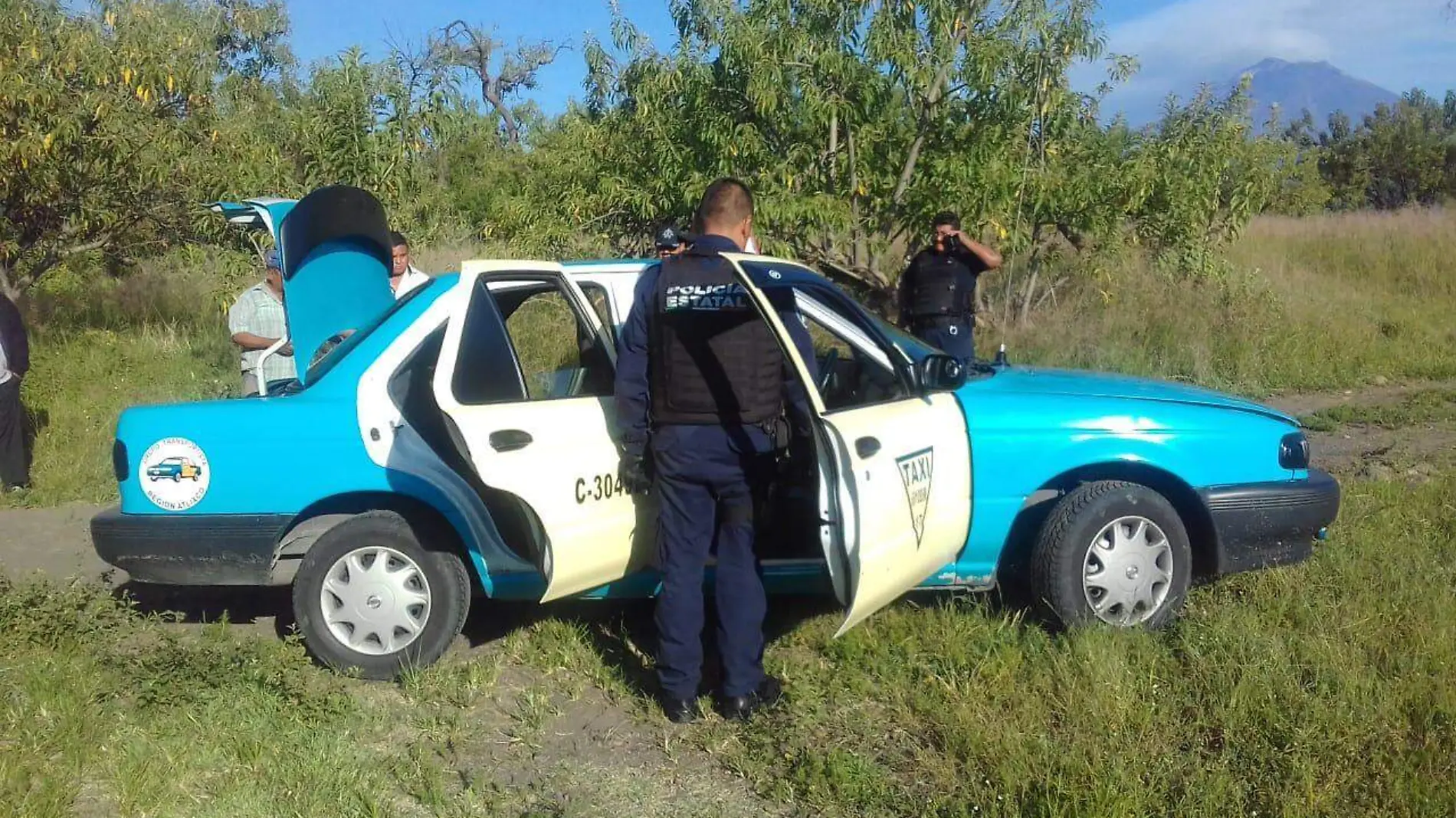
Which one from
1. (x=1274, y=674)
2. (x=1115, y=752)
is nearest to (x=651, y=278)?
(x=1115, y=752)

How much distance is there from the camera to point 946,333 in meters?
7.77

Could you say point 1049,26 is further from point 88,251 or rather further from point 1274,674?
point 88,251

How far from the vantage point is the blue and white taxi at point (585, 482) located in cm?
428

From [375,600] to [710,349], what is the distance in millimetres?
1702

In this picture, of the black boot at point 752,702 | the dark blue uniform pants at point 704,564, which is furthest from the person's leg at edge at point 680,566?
the black boot at point 752,702

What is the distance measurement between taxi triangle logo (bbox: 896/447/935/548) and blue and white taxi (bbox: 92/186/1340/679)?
0.15 feet

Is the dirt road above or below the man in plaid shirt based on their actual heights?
below

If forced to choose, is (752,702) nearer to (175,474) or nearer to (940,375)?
(940,375)

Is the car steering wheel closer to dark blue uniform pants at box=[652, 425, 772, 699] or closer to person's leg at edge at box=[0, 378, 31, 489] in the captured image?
dark blue uniform pants at box=[652, 425, 772, 699]

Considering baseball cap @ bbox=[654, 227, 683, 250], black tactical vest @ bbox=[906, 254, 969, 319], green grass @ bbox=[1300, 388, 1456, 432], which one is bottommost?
green grass @ bbox=[1300, 388, 1456, 432]

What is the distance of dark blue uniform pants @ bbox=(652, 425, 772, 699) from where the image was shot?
3922mm

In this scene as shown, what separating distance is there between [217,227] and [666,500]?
7.53 m

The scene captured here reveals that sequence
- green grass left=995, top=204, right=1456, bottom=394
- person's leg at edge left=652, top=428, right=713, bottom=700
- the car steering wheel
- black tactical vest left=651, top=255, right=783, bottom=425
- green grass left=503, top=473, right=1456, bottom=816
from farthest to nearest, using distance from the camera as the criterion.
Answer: green grass left=995, top=204, right=1456, bottom=394 < the car steering wheel < person's leg at edge left=652, top=428, right=713, bottom=700 < black tactical vest left=651, top=255, right=783, bottom=425 < green grass left=503, top=473, right=1456, bottom=816

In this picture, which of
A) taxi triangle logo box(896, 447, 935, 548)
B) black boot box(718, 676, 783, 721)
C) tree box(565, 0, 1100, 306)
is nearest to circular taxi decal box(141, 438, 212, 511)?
black boot box(718, 676, 783, 721)
